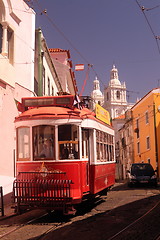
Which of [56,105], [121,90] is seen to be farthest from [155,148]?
[121,90]

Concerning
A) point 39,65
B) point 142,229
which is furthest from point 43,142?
point 39,65

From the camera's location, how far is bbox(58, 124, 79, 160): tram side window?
29.4 feet

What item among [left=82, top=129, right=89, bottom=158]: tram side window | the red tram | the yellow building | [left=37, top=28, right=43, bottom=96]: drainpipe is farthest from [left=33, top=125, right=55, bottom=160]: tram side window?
the yellow building

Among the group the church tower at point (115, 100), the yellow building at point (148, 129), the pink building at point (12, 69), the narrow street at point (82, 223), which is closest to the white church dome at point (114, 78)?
the church tower at point (115, 100)

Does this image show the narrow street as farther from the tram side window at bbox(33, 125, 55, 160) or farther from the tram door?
the tram side window at bbox(33, 125, 55, 160)

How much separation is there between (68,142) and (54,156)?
0.53 m

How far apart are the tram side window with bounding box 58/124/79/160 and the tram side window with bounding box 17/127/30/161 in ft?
2.93

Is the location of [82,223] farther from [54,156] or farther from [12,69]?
[12,69]

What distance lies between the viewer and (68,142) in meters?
9.02

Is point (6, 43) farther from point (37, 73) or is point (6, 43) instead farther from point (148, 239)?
point (148, 239)

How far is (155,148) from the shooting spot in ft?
112

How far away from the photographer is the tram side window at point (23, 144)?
912cm

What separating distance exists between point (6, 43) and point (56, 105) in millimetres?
5288

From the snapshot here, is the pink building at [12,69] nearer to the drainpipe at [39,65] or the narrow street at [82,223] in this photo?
the drainpipe at [39,65]
